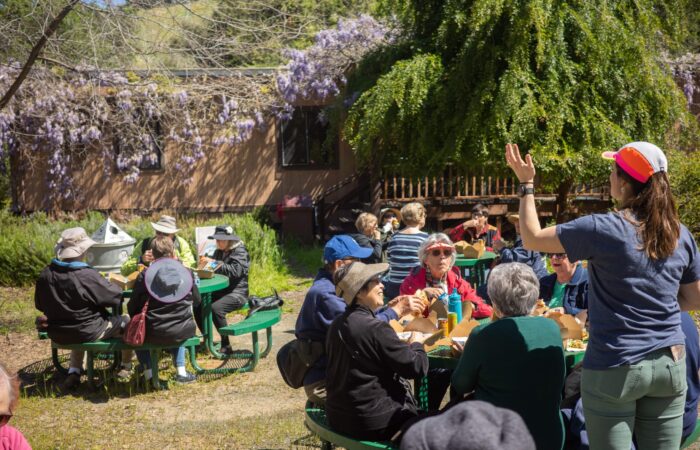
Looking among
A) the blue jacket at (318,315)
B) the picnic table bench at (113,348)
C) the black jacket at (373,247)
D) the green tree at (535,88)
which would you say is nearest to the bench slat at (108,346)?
the picnic table bench at (113,348)

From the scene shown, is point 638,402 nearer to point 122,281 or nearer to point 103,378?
point 103,378

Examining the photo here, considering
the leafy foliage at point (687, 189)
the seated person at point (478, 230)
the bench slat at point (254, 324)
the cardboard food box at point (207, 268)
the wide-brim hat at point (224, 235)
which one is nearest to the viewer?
the bench slat at point (254, 324)

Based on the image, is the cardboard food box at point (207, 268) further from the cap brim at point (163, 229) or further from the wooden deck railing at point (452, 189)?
the wooden deck railing at point (452, 189)

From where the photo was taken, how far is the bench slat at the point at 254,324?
6.82 meters

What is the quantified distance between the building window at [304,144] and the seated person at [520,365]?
13548 millimetres

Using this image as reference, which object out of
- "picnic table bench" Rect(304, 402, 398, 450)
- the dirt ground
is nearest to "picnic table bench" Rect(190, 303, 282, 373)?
the dirt ground

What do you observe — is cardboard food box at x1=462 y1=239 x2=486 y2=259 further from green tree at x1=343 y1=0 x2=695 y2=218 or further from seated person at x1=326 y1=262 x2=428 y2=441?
seated person at x1=326 y1=262 x2=428 y2=441

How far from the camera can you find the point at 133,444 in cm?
534

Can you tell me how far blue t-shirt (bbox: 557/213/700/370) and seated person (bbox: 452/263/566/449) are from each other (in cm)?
35

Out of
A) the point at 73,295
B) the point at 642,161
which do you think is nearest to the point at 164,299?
the point at 73,295

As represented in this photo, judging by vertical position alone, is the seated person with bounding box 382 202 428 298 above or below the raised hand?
below

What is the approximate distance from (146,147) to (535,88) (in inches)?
358

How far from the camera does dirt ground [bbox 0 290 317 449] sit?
5371 mm

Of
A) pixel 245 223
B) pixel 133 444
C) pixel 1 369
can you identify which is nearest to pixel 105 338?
pixel 133 444
